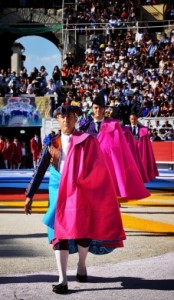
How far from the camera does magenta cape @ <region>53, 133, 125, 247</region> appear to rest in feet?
16.4

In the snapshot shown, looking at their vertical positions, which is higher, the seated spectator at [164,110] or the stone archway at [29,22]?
the stone archway at [29,22]

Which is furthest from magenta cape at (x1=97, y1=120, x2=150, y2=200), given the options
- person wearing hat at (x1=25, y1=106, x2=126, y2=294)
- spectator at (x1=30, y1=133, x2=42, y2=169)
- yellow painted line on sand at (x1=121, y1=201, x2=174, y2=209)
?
spectator at (x1=30, y1=133, x2=42, y2=169)

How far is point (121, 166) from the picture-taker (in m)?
8.80

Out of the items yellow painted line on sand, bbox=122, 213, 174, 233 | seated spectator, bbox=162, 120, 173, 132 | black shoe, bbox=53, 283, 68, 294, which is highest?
seated spectator, bbox=162, 120, 173, 132

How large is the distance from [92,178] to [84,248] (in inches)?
22.4

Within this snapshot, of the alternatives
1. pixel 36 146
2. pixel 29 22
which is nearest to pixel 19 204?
pixel 36 146

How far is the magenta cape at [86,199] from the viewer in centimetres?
501

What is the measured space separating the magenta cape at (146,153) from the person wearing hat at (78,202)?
267 inches

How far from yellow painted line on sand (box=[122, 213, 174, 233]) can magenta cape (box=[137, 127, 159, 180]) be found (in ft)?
9.14

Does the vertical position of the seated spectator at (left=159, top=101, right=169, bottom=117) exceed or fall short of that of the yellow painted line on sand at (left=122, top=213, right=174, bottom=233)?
it exceeds it

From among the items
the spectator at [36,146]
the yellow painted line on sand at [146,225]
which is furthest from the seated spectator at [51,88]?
the yellow painted line on sand at [146,225]

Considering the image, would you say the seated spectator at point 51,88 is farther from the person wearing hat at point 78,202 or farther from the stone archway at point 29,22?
the person wearing hat at point 78,202

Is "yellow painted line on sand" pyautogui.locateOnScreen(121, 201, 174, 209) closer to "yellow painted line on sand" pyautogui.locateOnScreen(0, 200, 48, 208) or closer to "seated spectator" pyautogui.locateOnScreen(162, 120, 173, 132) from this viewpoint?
"yellow painted line on sand" pyautogui.locateOnScreen(0, 200, 48, 208)

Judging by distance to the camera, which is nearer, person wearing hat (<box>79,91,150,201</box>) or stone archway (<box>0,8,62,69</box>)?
person wearing hat (<box>79,91,150,201</box>)
